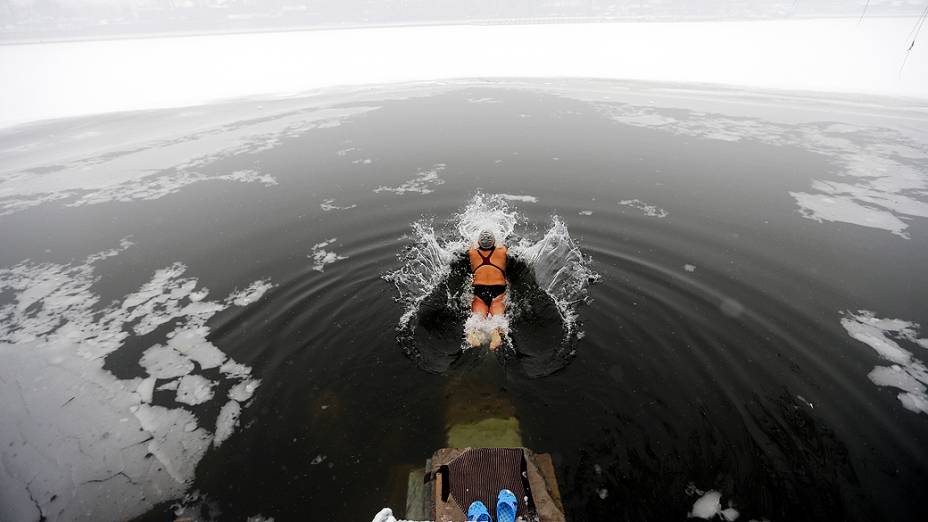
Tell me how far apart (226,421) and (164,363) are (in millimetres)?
1880

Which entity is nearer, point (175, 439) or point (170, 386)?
point (175, 439)

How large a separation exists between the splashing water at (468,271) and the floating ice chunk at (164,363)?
11.3 feet

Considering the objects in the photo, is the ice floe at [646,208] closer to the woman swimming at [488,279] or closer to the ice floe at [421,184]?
the woman swimming at [488,279]

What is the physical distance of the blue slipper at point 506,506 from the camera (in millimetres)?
4074

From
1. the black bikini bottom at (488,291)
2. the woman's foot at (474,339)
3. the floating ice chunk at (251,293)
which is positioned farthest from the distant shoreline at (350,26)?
the woman's foot at (474,339)

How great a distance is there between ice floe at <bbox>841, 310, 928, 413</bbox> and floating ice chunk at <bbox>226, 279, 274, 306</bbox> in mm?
10158

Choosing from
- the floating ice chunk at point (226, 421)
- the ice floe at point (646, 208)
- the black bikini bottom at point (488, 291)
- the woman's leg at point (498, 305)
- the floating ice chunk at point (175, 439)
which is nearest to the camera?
the floating ice chunk at point (175, 439)

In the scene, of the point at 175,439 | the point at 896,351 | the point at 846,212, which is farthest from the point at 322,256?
the point at 846,212

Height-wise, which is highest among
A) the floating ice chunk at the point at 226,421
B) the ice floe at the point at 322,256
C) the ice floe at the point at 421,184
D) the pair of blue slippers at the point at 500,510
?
the ice floe at the point at 421,184

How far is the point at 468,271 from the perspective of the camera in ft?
30.1

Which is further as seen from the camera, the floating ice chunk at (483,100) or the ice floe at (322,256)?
the floating ice chunk at (483,100)

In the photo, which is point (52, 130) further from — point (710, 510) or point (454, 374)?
point (710, 510)

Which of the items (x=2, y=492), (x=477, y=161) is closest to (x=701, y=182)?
(x=477, y=161)

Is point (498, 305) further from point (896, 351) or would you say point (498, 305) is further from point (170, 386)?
point (896, 351)
